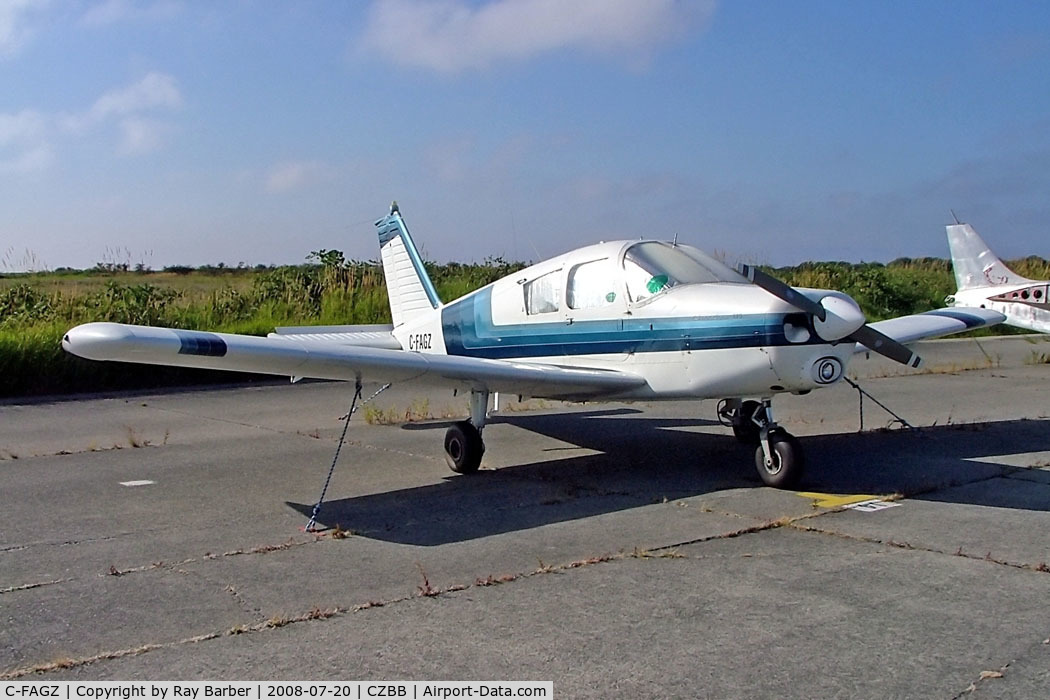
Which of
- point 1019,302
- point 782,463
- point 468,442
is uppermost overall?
point 1019,302

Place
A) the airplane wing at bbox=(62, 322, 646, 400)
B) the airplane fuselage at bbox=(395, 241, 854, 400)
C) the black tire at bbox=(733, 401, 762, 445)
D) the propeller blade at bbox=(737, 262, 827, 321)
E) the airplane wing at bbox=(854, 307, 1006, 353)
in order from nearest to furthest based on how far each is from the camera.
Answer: the airplane wing at bbox=(62, 322, 646, 400) → the propeller blade at bbox=(737, 262, 827, 321) → the airplane fuselage at bbox=(395, 241, 854, 400) → the black tire at bbox=(733, 401, 762, 445) → the airplane wing at bbox=(854, 307, 1006, 353)

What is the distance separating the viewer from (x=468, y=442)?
27.2ft

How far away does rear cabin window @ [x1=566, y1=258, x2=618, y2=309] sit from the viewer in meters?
8.16

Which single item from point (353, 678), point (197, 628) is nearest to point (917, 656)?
point (353, 678)

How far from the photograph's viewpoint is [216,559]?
18.7 feet

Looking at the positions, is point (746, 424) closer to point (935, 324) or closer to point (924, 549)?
point (935, 324)

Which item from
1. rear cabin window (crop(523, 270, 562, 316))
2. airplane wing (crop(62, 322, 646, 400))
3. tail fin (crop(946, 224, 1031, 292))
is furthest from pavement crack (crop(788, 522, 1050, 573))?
tail fin (crop(946, 224, 1031, 292))

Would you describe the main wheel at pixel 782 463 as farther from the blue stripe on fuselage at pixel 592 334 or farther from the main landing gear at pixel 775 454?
the blue stripe on fuselage at pixel 592 334

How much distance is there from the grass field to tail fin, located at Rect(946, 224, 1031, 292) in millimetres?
3260

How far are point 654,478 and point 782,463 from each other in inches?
43.4

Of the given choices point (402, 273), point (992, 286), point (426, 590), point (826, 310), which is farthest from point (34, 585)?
point (992, 286)

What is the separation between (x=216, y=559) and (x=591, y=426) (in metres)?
6.07

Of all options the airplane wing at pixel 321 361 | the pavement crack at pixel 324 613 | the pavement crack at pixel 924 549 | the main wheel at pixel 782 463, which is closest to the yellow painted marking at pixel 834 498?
the main wheel at pixel 782 463

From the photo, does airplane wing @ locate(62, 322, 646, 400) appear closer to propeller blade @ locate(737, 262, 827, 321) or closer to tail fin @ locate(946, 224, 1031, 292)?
propeller blade @ locate(737, 262, 827, 321)
